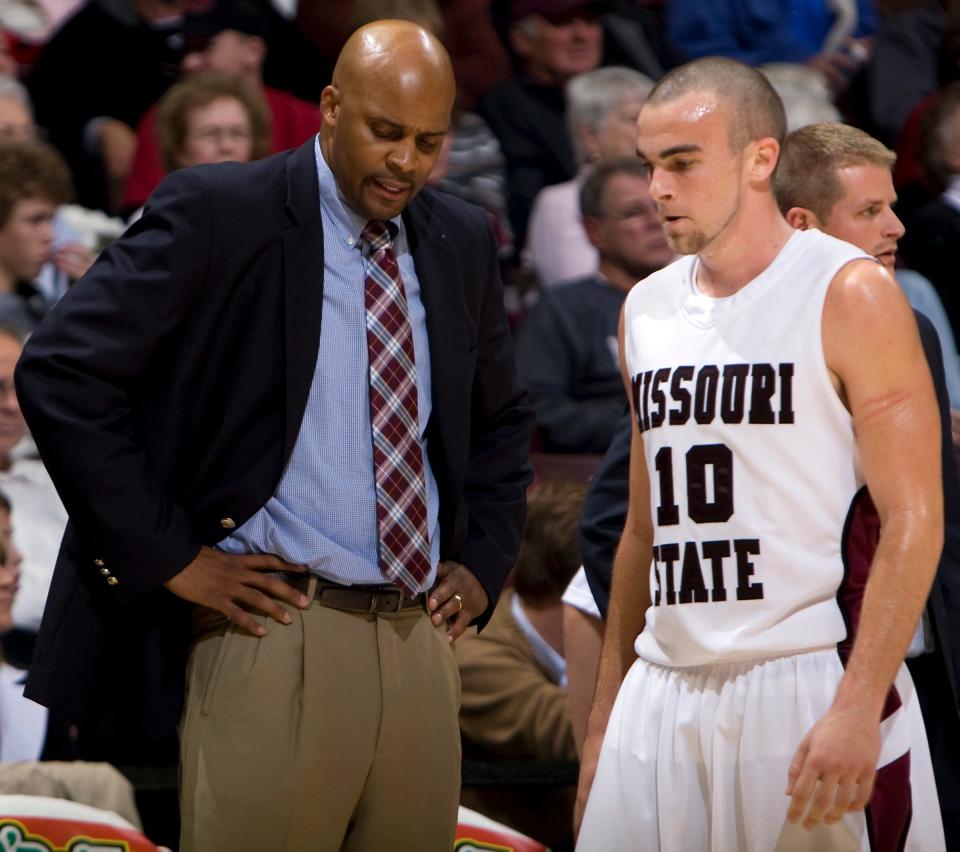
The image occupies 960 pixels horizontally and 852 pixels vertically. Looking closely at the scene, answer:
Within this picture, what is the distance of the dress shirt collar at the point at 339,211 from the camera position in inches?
111

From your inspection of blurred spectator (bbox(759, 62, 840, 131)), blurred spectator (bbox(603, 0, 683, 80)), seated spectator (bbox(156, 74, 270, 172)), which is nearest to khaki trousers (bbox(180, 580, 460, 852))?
seated spectator (bbox(156, 74, 270, 172))

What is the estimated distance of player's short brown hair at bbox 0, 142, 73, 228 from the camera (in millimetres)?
5109

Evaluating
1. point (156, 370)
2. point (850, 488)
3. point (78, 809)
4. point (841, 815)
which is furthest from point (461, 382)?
point (78, 809)

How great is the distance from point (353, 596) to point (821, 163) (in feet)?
4.09

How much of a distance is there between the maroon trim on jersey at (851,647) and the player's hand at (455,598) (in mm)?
662

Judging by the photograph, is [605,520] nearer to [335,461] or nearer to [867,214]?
[867,214]

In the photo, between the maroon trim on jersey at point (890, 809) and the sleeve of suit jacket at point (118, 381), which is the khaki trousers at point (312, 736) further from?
the maroon trim on jersey at point (890, 809)


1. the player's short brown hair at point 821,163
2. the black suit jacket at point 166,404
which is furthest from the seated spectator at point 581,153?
the black suit jacket at point 166,404

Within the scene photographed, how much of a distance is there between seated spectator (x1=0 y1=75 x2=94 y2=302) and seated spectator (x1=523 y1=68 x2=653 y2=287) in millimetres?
1543

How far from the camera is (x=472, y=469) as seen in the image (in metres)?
3.07

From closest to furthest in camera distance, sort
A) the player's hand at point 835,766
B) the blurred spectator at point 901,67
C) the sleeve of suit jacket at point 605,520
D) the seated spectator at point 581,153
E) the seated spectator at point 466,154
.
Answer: the player's hand at point 835,766 < the sleeve of suit jacket at point 605,520 < the seated spectator at point 581,153 < the seated spectator at point 466,154 < the blurred spectator at point 901,67

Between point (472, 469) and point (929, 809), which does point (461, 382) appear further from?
point (929, 809)

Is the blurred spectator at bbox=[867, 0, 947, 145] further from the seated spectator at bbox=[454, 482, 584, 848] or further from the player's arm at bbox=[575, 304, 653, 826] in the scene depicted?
the player's arm at bbox=[575, 304, 653, 826]

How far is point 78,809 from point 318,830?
100 cm
